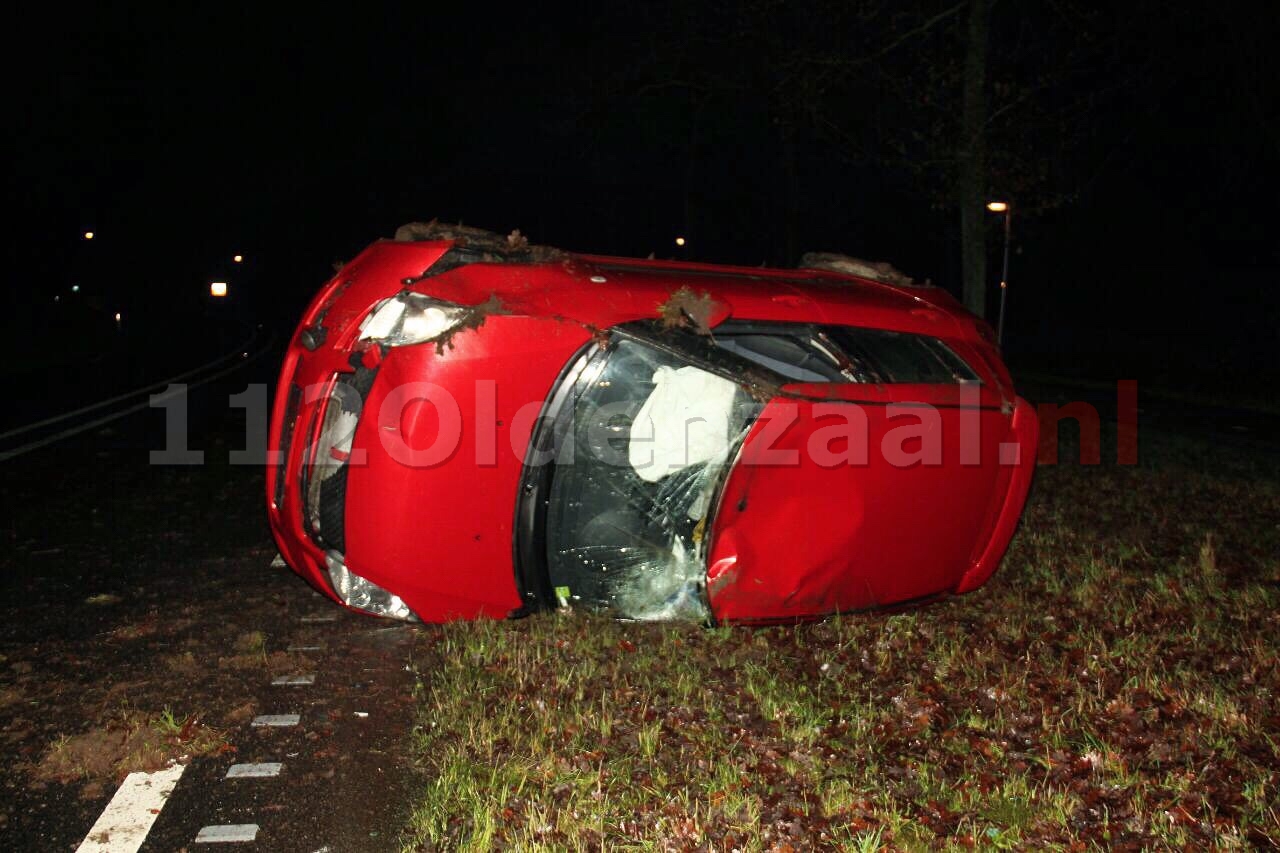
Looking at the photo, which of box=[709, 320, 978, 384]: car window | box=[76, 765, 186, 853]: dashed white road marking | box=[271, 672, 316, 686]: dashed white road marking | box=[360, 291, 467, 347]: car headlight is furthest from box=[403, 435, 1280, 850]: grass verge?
box=[360, 291, 467, 347]: car headlight

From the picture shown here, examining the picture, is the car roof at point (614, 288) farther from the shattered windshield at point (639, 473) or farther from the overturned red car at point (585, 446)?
the shattered windshield at point (639, 473)

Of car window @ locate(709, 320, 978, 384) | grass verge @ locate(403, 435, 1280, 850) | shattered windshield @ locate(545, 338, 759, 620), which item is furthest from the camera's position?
car window @ locate(709, 320, 978, 384)

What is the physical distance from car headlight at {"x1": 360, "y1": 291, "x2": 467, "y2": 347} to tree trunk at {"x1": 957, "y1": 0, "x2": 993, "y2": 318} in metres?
8.07

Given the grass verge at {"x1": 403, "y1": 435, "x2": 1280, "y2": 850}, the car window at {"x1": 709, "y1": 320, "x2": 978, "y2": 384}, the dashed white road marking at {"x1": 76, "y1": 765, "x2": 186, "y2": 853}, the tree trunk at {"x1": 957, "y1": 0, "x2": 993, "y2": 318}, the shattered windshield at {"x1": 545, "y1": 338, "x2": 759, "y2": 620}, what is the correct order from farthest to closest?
the tree trunk at {"x1": 957, "y1": 0, "x2": 993, "y2": 318} < the car window at {"x1": 709, "y1": 320, "x2": 978, "y2": 384} < the shattered windshield at {"x1": 545, "y1": 338, "x2": 759, "y2": 620} < the grass verge at {"x1": 403, "y1": 435, "x2": 1280, "y2": 850} < the dashed white road marking at {"x1": 76, "y1": 765, "x2": 186, "y2": 853}

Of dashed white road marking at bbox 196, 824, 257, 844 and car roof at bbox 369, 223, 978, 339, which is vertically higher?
car roof at bbox 369, 223, 978, 339

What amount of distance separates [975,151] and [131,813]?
1027 centimetres

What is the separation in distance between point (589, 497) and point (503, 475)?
383mm

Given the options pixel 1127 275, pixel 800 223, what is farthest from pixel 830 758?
pixel 1127 275

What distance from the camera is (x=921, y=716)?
12.9ft

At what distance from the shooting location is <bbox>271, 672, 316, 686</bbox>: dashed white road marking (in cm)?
416

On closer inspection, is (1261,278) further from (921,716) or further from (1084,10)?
(921,716)

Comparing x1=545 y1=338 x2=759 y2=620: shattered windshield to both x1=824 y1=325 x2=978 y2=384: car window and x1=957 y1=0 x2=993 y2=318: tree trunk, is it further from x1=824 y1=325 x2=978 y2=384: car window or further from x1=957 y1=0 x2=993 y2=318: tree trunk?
x1=957 y1=0 x2=993 y2=318: tree trunk

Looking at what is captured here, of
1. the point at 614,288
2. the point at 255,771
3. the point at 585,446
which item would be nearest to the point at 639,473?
the point at 585,446

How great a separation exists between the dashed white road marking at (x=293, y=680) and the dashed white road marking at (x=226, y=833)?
3.55 ft
